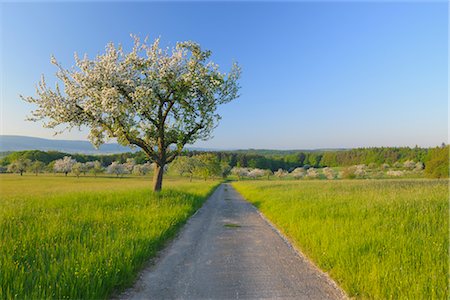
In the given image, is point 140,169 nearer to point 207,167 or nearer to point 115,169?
point 115,169

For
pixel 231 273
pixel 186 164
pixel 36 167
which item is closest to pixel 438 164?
pixel 186 164

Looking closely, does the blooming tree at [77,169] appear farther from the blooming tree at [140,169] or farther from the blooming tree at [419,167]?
the blooming tree at [419,167]

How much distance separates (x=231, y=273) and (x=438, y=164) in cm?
9500

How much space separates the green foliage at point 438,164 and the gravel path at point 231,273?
8756 cm

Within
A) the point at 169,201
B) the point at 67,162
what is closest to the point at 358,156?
the point at 67,162

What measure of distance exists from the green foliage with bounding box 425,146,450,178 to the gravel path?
87564 millimetres

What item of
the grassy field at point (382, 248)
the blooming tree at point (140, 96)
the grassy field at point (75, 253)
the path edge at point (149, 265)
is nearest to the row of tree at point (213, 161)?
the blooming tree at point (140, 96)

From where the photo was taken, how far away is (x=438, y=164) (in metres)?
78.2

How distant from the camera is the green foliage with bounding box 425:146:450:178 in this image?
Result: 74.9 meters

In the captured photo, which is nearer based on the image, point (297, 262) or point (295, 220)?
point (297, 262)

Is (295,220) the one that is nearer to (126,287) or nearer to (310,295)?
(310,295)

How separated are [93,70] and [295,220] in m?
17.5

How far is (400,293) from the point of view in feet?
16.7

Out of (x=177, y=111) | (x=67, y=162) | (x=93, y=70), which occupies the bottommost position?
(x=67, y=162)
